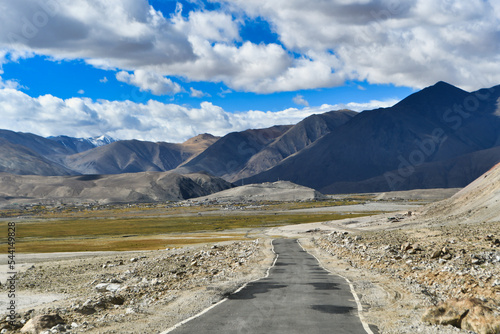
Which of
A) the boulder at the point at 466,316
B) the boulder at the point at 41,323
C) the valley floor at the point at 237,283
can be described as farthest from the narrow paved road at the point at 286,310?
the boulder at the point at 41,323

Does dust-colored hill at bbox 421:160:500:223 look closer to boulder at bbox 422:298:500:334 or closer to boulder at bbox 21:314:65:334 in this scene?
boulder at bbox 422:298:500:334

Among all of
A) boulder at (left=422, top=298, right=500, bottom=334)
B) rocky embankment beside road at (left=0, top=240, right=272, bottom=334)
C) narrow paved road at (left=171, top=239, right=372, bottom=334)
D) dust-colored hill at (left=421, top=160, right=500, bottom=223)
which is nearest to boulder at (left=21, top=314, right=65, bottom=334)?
rocky embankment beside road at (left=0, top=240, right=272, bottom=334)

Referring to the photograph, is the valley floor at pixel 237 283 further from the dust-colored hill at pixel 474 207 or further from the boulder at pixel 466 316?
the dust-colored hill at pixel 474 207

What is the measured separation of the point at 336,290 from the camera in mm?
24047

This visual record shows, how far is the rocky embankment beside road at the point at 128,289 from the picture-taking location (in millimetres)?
18000

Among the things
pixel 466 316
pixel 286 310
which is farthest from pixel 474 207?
pixel 286 310

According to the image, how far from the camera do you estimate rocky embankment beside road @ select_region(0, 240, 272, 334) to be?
18.0m

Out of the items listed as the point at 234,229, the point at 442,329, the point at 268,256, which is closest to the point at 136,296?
the point at 442,329

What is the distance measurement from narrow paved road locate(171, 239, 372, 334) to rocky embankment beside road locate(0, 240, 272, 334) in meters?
1.31

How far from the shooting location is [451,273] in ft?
88.7

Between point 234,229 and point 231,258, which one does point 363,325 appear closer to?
point 231,258

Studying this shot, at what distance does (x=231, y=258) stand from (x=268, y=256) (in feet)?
13.0

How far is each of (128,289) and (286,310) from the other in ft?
48.3

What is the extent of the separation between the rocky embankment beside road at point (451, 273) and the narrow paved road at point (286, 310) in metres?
3.51
